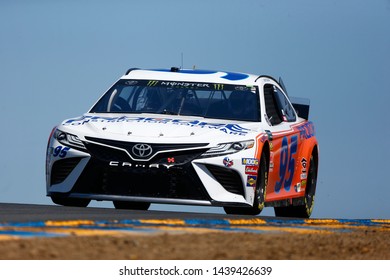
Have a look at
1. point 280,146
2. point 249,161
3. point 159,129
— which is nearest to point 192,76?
point 280,146

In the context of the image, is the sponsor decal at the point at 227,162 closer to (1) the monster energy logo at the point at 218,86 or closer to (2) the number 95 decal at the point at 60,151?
(2) the number 95 decal at the point at 60,151

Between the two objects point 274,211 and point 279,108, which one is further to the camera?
point 274,211

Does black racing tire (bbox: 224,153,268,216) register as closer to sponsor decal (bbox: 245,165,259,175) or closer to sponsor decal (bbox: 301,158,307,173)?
sponsor decal (bbox: 245,165,259,175)

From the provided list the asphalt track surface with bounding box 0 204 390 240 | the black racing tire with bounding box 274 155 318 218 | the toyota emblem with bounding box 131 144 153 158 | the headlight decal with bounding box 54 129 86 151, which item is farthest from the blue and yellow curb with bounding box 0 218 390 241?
the black racing tire with bounding box 274 155 318 218

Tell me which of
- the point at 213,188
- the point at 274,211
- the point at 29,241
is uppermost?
the point at 29,241

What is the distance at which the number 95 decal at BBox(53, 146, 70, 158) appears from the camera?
Result: 14.8m

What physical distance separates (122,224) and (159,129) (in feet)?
10.2

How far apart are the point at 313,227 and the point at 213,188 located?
1571mm

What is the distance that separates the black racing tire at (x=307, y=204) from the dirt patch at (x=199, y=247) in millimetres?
5704

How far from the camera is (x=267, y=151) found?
15.4 meters
